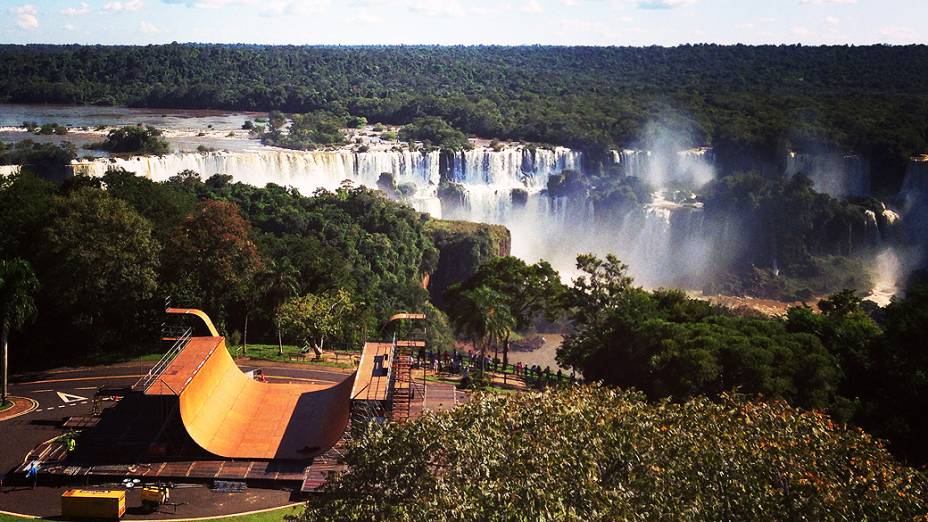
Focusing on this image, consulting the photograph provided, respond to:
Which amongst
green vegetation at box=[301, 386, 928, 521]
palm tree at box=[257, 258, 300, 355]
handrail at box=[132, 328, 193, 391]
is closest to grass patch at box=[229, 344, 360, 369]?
palm tree at box=[257, 258, 300, 355]


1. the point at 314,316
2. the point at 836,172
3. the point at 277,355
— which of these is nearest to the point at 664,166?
the point at 836,172

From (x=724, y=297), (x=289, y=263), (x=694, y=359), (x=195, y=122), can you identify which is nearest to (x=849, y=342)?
(x=694, y=359)

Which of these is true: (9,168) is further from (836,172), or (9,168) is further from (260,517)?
(836,172)

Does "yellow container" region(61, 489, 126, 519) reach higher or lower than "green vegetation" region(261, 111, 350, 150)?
lower

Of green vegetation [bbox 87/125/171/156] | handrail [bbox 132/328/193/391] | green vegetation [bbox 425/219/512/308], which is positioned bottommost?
green vegetation [bbox 425/219/512/308]

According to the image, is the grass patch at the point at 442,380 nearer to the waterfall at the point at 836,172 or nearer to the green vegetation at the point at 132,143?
the green vegetation at the point at 132,143

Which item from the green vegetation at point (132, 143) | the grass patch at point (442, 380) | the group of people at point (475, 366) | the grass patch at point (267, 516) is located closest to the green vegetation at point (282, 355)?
the group of people at point (475, 366)

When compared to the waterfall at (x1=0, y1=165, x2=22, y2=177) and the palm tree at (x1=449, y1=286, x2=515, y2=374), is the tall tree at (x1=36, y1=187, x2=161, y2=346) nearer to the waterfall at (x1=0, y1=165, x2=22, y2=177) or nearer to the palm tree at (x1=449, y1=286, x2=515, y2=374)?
the palm tree at (x1=449, y1=286, x2=515, y2=374)
